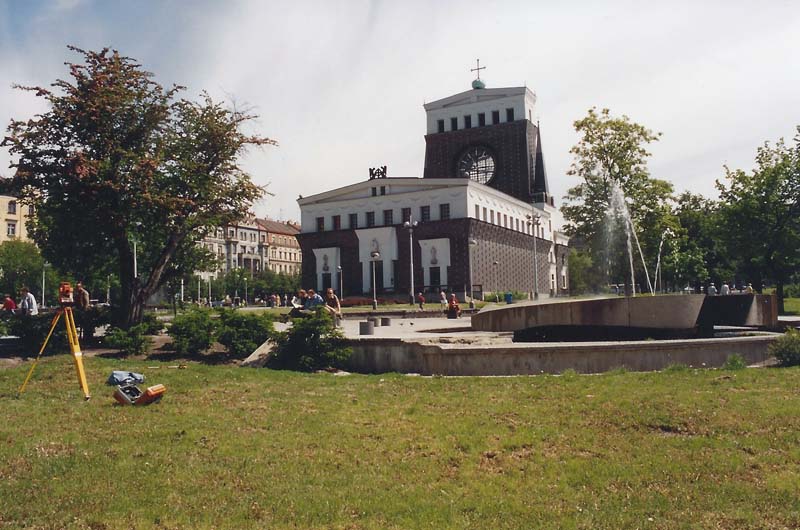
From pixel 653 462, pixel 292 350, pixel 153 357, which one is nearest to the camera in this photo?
pixel 653 462

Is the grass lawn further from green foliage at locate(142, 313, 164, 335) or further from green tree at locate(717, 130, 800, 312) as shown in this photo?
green tree at locate(717, 130, 800, 312)

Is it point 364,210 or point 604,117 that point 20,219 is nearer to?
point 364,210

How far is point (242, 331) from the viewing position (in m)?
15.4

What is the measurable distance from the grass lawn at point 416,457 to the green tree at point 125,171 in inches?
284

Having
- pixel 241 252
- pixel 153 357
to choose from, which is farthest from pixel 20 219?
pixel 153 357

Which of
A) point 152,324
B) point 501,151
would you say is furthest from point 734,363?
point 501,151

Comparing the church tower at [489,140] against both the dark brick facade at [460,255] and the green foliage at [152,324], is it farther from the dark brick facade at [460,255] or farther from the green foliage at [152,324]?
the green foliage at [152,324]

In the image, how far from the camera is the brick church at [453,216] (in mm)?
66938

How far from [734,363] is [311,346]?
8472 millimetres

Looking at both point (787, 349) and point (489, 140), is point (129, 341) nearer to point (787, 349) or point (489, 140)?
point (787, 349)

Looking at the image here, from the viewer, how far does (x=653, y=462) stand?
22.6 ft

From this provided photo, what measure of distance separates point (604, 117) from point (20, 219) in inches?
2731

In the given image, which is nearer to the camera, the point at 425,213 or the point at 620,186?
the point at 620,186

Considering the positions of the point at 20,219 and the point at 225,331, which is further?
the point at 20,219
